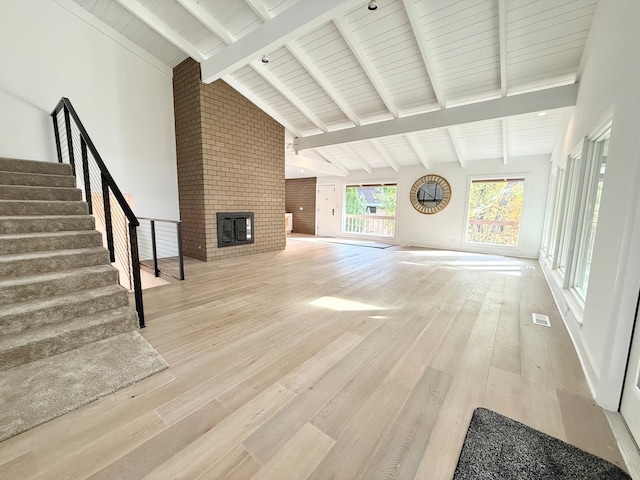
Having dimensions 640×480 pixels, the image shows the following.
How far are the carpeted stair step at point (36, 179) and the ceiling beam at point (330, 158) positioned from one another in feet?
18.8

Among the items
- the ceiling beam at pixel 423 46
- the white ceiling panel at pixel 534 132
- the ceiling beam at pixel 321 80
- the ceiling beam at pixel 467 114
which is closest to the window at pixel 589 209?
the ceiling beam at pixel 467 114

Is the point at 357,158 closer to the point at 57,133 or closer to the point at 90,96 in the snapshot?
the point at 90,96

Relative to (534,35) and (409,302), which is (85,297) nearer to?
(409,302)

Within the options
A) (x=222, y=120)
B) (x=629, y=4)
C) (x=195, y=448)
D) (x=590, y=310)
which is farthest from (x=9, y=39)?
(x=590, y=310)

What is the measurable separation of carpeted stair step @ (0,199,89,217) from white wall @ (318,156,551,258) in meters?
7.31

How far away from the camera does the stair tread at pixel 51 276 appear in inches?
80.4

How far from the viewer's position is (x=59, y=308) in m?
2.04

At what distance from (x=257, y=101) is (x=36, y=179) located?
12.6 ft

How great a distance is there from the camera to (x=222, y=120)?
5.04 meters

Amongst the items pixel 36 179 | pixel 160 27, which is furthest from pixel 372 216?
pixel 36 179

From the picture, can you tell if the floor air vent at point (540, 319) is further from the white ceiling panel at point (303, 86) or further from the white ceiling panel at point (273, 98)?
the white ceiling panel at point (273, 98)

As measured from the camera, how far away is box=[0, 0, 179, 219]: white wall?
3.65 metres

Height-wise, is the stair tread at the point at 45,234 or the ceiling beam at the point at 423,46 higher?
the ceiling beam at the point at 423,46

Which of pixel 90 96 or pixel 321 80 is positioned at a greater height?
pixel 321 80
